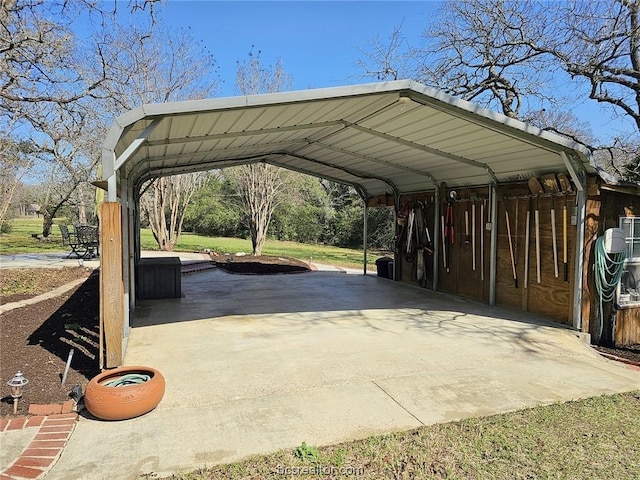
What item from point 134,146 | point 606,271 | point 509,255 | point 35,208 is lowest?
point 606,271

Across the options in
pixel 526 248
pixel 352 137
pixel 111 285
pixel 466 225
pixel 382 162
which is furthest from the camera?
pixel 382 162

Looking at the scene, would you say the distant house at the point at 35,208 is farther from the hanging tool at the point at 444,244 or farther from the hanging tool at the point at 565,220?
the hanging tool at the point at 565,220

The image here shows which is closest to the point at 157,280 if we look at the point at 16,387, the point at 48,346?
the point at 48,346

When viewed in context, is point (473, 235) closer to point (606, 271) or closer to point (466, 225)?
point (466, 225)

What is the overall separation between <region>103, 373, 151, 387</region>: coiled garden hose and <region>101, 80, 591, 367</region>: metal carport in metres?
0.32

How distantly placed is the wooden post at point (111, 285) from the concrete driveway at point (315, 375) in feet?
1.90

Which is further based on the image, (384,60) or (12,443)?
(384,60)

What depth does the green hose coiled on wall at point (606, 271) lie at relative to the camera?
5.59m

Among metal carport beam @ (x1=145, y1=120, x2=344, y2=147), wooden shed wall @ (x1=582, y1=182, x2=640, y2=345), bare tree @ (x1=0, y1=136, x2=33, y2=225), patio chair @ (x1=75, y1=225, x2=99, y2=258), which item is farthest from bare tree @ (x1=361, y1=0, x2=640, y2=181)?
bare tree @ (x1=0, y1=136, x2=33, y2=225)

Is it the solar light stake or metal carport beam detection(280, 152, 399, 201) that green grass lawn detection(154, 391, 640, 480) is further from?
metal carport beam detection(280, 152, 399, 201)

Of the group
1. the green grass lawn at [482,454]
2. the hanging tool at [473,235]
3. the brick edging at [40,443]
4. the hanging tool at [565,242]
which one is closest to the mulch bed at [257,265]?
the hanging tool at [473,235]

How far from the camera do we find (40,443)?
2674 mm

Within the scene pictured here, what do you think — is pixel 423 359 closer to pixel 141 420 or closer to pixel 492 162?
pixel 141 420

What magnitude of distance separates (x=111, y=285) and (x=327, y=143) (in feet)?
15.6
